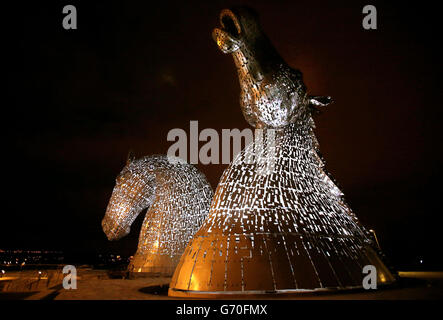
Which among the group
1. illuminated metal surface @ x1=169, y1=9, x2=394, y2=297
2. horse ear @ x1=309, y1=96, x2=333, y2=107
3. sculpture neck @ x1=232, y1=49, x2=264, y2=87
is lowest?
illuminated metal surface @ x1=169, y1=9, x2=394, y2=297

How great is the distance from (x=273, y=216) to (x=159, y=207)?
479 centimetres

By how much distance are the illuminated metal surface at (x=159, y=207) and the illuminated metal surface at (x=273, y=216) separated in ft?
11.9

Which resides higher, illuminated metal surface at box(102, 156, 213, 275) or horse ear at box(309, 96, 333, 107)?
horse ear at box(309, 96, 333, 107)

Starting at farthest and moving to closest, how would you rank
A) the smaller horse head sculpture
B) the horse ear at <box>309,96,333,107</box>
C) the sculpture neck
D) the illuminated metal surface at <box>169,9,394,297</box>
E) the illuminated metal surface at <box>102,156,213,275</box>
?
the smaller horse head sculpture < the illuminated metal surface at <box>102,156,213,275</box> < the horse ear at <box>309,96,333,107</box> < the sculpture neck < the illuminated metal surface at <box>169,9,394,297</box>

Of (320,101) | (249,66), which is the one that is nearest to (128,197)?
(249,66)

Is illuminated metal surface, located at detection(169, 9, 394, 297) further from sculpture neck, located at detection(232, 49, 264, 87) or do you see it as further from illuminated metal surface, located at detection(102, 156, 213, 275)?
illuminated metal surface, located at detection(102, 156, 213, 275)

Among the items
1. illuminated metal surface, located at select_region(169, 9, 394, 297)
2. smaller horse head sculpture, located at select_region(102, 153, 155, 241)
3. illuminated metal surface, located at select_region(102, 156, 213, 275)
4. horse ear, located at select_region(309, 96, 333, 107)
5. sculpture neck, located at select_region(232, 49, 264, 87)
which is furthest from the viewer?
smaller horse head sculpture, located at select_region(102, 153, 155, 241)

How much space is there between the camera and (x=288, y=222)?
675cm

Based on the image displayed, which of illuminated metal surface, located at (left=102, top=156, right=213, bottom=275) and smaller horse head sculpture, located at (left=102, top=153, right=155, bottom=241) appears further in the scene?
smaller horse head sculpture, located at (left=102, top=153, right=155, bottom=241)

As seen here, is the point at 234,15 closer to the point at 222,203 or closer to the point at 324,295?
the point at 222,203

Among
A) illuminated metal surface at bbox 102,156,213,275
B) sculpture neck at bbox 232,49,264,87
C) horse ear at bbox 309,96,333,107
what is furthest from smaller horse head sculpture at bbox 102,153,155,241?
horse ear at bbox 309,96,333,107

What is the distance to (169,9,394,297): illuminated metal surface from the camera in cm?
629

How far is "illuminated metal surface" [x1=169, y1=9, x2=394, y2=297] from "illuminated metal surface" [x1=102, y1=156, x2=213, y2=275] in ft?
11.9
